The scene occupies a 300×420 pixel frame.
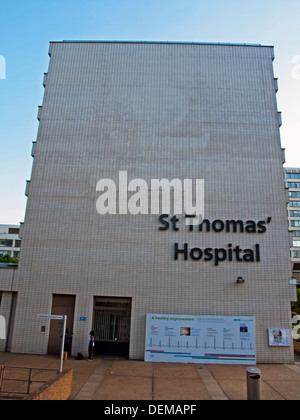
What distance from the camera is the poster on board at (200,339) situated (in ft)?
46.1

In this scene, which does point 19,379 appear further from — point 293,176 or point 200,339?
point 293,176

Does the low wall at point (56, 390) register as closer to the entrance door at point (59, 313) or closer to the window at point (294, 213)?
the entrance door at point (59, 313)

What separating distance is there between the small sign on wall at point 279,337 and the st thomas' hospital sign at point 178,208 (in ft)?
11.4

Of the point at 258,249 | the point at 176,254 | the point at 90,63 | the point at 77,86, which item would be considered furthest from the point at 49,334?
the point at 90,63

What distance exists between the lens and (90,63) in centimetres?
1905

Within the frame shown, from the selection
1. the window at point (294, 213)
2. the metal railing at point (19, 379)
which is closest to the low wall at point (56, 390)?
the metal railing at point (19, 379)

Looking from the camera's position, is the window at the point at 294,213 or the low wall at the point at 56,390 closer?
the low wall at the point at 56,390

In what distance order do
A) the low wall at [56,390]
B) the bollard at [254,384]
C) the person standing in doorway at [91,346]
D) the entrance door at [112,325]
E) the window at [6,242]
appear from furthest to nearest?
the window at [6,242], the entrance door at [112,325], the person standing in doorway at [91,346], the bollard at [254,384], the low wall at [56,390]

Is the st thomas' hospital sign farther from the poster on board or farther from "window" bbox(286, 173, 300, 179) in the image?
"window" bbox(286, 173, 300, 179)
